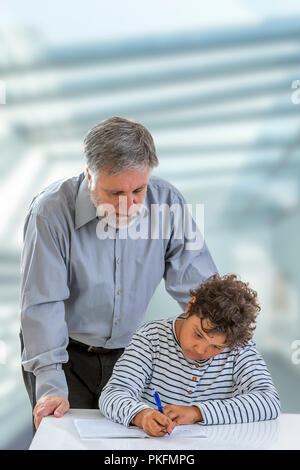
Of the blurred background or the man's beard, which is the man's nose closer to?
the man's beard

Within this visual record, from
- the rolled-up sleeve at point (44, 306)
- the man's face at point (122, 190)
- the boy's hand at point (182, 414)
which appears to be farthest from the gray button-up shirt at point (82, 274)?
the boy's hand at point (182, 414)

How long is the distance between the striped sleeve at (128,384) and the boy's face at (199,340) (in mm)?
118

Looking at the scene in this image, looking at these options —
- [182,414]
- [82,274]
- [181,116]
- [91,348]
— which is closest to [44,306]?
[82,274]

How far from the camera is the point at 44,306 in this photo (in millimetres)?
1812

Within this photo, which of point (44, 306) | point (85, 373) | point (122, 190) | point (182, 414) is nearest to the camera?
point (182, 414)

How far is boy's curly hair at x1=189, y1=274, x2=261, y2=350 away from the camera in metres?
1.60

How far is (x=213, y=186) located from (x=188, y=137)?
0.29 m

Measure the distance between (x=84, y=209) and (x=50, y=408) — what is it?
0.56 meters

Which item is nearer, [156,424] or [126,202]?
[156,424]

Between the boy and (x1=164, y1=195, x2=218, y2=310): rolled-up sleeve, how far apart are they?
268 millimetres

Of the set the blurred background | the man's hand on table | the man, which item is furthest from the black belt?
the blurred background

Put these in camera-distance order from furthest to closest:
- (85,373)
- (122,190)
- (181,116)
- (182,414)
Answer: (181,116), (85,373), (122,190), (182,414)

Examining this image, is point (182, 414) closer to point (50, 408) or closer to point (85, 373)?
point (50, 408)

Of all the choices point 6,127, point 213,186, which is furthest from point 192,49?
point 6,127
